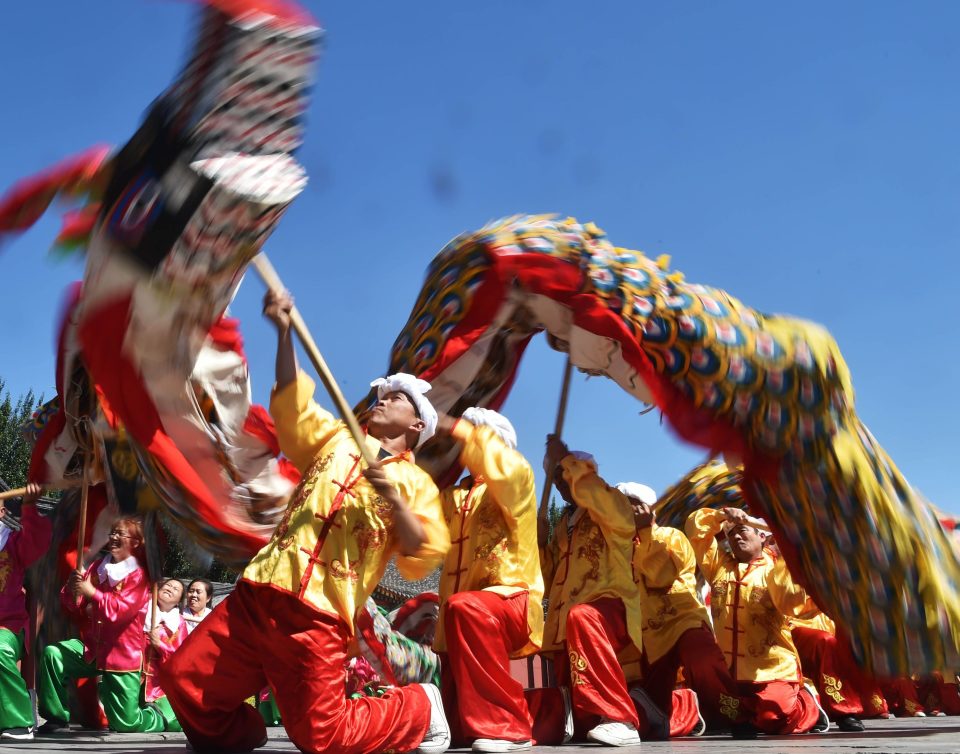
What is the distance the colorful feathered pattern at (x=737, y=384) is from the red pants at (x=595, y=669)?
82cm

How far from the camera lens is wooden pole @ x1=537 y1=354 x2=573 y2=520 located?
14.6ft

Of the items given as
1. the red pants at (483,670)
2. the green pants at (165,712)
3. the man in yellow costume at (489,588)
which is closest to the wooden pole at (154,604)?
the green pants at (165,712)

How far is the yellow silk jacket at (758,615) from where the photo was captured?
4.61m

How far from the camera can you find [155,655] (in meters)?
5.72

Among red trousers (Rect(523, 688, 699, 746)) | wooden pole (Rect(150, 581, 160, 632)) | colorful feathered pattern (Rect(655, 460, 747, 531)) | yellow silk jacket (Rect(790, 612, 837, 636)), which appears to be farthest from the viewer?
colorful feathered pattern (Rect(655, 460, 747, 531))

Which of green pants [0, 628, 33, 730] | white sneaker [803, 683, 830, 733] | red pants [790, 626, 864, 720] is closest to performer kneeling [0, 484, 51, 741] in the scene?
green pants [0, 628, 33, 730]

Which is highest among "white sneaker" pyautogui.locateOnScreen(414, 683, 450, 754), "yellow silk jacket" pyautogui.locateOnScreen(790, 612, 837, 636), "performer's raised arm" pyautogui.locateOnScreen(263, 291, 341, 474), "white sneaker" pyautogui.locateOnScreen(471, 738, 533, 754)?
"performer's raised arm" pyautogui.locateOnScreen(263, 291, 341, 474)

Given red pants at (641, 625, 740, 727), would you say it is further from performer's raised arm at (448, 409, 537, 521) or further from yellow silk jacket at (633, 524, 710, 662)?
performer's raised arm at (448, 409, 537, 521)

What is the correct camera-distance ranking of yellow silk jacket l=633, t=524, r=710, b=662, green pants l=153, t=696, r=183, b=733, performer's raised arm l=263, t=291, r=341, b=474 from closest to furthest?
performer's raised arm l=263, t=291, r=341, b=474 < yellow silk jacket l=633, t=524, r=710, b=662 < green pants l=153, t=696, r=183, b=733

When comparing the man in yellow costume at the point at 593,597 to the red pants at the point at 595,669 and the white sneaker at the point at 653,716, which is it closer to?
the red pants at the point at 595,669

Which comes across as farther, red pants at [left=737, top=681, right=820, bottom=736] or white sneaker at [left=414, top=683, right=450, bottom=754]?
red pants at [left=737, top=681, right=820, bottom=736]

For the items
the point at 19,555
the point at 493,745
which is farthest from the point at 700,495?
the point at 19,555

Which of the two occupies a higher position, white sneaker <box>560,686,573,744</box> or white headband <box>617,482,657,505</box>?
white headband <box>617,482,657,505</box>

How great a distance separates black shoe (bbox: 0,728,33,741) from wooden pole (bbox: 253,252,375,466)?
8.83 feet
